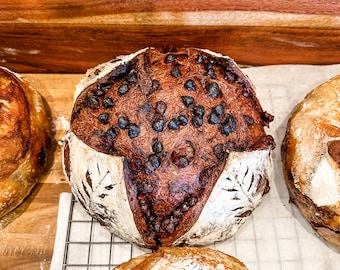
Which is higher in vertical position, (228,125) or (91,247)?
(228,125)

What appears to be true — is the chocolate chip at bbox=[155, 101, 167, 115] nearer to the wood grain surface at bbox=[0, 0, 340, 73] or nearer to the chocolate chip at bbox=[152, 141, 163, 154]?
the chocolate chip at bbox=[152, 141, 163, 154]

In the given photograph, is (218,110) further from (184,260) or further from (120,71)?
(184,260)

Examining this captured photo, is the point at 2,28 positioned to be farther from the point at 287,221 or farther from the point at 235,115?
the point at 287,221

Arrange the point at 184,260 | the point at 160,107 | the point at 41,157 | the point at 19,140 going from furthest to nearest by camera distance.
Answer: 1. the point at 41,157
2. the point at 19,140
3. the point at 160,107
4. the point at 184,260

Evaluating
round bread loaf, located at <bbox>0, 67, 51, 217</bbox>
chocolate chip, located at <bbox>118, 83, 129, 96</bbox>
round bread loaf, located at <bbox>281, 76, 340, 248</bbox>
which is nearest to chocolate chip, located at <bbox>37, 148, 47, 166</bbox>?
round bread loaf, located at <bbox>0, 67, 51, 217</bbox>

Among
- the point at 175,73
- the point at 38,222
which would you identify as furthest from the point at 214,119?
→ the point at 38,222

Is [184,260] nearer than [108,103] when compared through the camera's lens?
Yes

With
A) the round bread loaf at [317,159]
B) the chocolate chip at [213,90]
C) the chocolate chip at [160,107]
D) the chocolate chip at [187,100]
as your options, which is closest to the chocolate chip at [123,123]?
the chocolate chip at [160,107]
